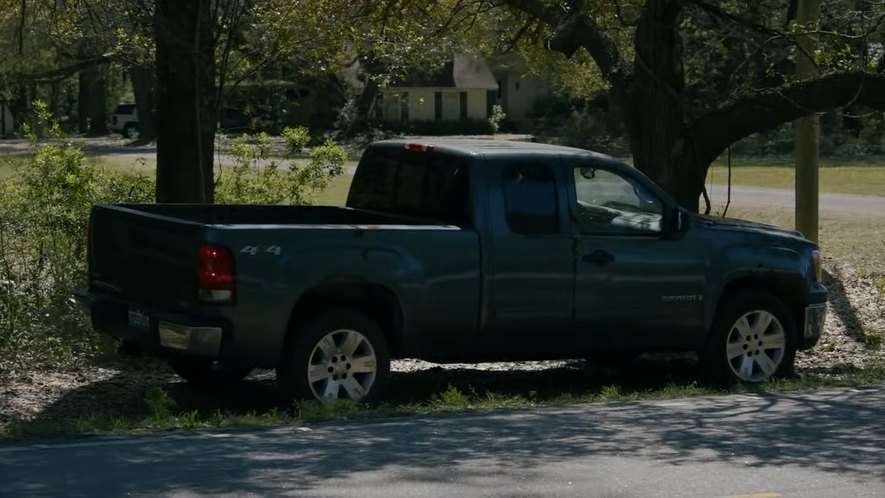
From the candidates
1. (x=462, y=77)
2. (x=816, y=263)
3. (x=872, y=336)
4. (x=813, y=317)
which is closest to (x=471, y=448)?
(x=813, y=317)

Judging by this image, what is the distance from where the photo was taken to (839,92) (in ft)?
49.4

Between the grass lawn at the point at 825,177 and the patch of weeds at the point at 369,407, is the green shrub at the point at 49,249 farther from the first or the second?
the grass lawn at the point at 825,177

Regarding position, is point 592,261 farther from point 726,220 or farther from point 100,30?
point 100,30

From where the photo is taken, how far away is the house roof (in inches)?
2721

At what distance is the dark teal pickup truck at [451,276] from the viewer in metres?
9.70

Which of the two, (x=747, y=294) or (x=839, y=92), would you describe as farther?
(x=839, y=92)

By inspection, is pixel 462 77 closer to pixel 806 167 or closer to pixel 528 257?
pixel 806 167

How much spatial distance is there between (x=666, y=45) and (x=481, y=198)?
6012mm

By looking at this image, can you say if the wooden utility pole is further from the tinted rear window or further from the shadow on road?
the shadow on road

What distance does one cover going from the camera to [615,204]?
11.2m

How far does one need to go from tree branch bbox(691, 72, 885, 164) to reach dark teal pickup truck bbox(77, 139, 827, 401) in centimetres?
358

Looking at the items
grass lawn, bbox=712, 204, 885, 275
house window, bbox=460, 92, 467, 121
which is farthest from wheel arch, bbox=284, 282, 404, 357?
house window, bbox=460, 92, 467, 121

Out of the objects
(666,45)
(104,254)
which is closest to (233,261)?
(104,254)

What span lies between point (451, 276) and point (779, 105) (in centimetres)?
636
